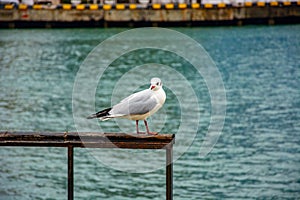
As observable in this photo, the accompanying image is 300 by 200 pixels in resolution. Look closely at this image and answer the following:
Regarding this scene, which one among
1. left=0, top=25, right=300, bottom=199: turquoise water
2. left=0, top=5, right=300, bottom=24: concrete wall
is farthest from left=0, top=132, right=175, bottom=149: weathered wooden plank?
left=0, top=5, right=300, bottom=24: concrete wall

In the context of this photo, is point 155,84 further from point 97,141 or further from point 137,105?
point 97,141

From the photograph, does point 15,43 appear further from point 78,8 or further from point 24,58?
point 78,8

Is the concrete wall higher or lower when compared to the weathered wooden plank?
lower

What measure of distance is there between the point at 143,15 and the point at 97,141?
1802 inches

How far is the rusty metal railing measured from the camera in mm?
4758

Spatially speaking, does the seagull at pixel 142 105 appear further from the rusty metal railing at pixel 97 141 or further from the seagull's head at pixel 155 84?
the rusty metal railing at pixel 97 141

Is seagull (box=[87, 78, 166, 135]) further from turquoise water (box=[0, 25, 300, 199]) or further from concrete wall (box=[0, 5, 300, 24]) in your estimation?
concrete wall (box=[0, 5, 300, 24])

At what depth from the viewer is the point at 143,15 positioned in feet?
165

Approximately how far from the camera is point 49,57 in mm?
34906

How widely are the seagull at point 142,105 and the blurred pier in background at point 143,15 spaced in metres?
44.7

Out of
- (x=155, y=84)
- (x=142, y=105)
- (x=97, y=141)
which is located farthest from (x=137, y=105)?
(x=97, y=141)

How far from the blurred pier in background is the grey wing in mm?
44732

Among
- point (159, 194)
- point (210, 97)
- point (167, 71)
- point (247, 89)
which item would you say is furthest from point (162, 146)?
point (167, 71)

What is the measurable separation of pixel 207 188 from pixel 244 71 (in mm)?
17222
